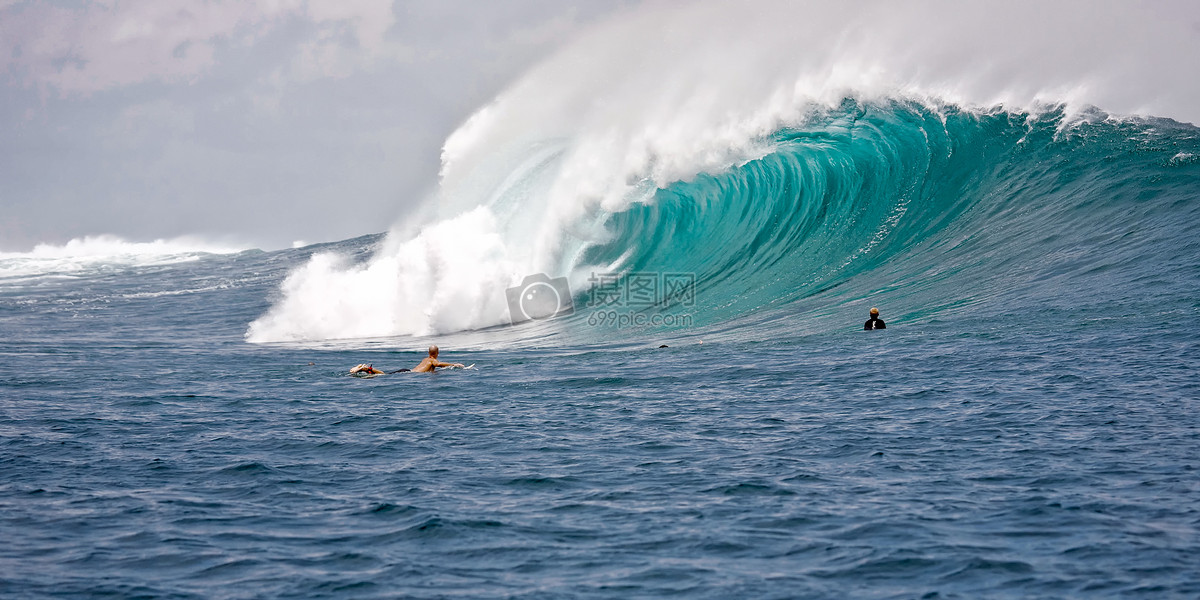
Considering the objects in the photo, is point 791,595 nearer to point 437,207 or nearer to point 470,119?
point 437,207

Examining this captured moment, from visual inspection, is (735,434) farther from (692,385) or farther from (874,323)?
(874,323)

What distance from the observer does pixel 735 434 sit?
8.67 metres

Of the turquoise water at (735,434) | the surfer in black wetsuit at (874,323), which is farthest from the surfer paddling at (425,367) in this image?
the surfer in black wetsuit at (874,323)

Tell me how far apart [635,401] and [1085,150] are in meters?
14.9

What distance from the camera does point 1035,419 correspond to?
842cm

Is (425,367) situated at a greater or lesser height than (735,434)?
greater

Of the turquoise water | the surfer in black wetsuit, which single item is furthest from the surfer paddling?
the surfer in black wetsuit

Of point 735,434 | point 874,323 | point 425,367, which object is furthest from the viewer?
point 874,323

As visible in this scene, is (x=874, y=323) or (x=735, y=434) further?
(x=874, y=323)

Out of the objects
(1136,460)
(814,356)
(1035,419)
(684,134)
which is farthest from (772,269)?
(1136,460)

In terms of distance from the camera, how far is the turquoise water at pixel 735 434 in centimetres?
Result: 550

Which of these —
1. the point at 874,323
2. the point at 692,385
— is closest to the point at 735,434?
the point at 692,385

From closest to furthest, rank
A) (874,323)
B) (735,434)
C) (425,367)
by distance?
(735,434)
(425,367)
(874,323)

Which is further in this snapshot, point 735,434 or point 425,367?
point 425,367
